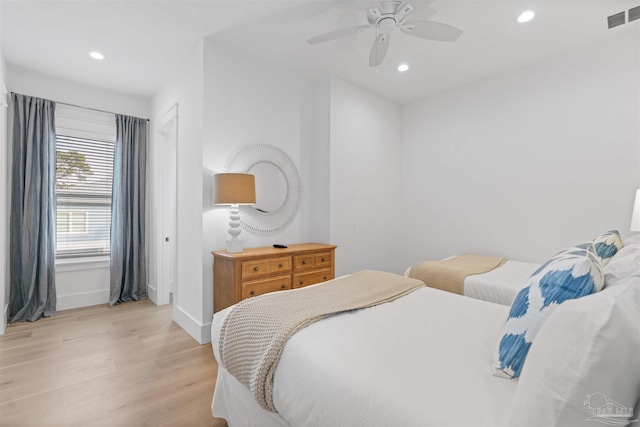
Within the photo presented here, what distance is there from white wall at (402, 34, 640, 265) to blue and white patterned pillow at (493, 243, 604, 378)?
258 cm

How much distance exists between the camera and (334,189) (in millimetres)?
3498

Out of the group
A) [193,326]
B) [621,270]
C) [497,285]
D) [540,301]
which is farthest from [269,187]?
[621,270]

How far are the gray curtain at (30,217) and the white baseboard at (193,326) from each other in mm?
1448

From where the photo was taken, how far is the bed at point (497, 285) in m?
2.29

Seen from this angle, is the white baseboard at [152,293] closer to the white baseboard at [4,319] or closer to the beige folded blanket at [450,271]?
the white baseboard at [4,319]

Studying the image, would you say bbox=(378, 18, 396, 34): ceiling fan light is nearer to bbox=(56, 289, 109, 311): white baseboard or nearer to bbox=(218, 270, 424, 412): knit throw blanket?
bbox=(218, 270, 424, 412): knit throw blanket

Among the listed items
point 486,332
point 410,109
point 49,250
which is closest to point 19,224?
point 49,250

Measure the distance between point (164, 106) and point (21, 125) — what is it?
1.40 meters

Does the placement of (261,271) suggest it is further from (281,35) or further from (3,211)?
(3,211)

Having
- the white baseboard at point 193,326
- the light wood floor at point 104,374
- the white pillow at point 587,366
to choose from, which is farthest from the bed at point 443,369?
the white baseboard at point 193,326

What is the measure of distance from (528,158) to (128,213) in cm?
481

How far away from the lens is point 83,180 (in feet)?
11.9

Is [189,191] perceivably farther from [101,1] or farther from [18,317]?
[18,317]

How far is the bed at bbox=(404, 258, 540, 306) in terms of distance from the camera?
2.29 m
